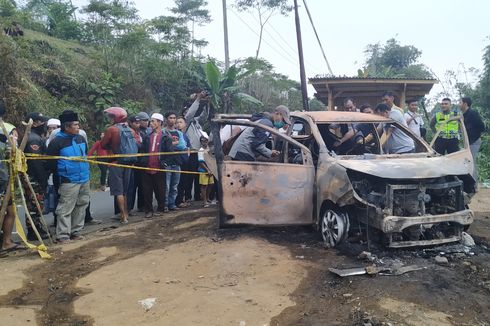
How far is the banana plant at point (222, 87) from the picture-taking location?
16.4 meters

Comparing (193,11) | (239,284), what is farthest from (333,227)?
(193,11)

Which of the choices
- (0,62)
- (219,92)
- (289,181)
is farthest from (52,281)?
(219,92)

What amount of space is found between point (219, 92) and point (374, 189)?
12548 mm

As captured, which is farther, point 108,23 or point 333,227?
point 108,23

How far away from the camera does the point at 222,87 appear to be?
17188mm

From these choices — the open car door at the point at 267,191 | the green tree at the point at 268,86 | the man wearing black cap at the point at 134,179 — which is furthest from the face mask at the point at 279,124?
the green tree at the point at 268,86

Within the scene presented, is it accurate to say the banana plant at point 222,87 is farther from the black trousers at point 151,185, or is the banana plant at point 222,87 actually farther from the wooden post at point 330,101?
the black trousers at point 151,185

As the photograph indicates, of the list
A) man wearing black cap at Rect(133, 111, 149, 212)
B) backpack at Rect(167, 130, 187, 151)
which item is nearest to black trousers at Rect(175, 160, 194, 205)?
backpack at Rect(167, 130, 187, 151)

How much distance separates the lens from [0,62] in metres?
12.1

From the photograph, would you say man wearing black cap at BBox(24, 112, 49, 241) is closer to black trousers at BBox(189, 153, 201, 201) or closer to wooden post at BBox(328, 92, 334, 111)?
black trousers at BBox(189, 153, 201, 201)

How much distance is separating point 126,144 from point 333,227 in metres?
3.80

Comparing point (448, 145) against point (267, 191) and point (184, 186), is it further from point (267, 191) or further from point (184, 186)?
point (184, 186)

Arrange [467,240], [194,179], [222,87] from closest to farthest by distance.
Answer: [467,240] → [194,179] → [222,87]

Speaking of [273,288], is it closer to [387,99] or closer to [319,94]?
[387,99]
